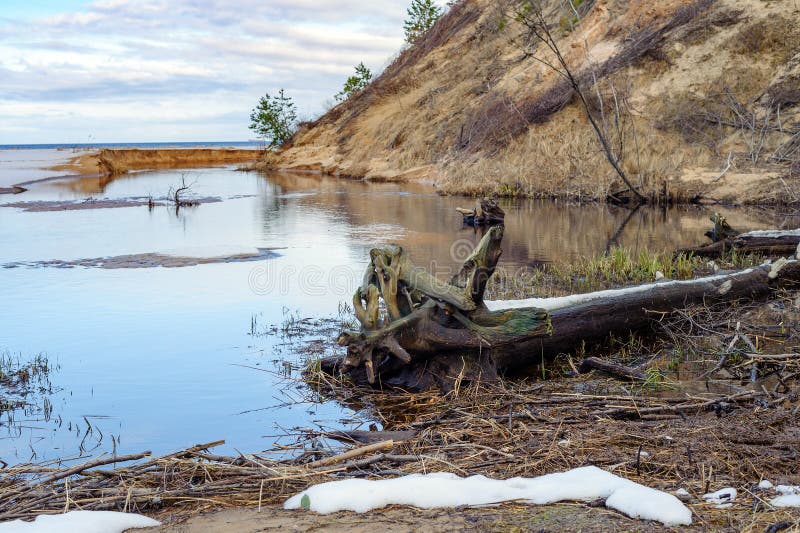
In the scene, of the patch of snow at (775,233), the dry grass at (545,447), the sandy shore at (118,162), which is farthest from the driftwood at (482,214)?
the sandy shore at (118,162)

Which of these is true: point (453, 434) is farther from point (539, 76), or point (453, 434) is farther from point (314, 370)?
point (539, 76)

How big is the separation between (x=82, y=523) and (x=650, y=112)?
2480 centimetres

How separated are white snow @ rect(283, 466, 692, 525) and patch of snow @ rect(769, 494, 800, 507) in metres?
0.42

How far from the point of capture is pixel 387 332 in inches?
263

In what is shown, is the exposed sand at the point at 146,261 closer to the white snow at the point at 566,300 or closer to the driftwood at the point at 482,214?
the driftwood at the point at 482,214

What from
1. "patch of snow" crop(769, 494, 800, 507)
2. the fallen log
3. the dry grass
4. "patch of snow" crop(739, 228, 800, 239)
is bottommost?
the dry grass

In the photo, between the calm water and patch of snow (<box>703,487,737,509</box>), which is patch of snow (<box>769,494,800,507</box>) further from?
the calm water

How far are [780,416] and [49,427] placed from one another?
203 inches

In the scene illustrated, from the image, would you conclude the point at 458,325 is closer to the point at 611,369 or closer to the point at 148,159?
the point at 611,369

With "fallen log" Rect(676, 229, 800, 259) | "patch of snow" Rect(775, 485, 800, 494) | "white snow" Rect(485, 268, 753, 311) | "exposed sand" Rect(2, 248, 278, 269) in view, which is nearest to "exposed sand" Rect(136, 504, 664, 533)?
"patch of snow" Rect(775, 485, 800, 494)

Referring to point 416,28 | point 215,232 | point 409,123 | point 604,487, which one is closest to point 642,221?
point 215,232

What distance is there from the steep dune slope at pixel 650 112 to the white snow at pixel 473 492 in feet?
59.8

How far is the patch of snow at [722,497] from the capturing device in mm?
3584

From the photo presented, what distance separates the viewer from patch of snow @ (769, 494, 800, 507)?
3.51 m
